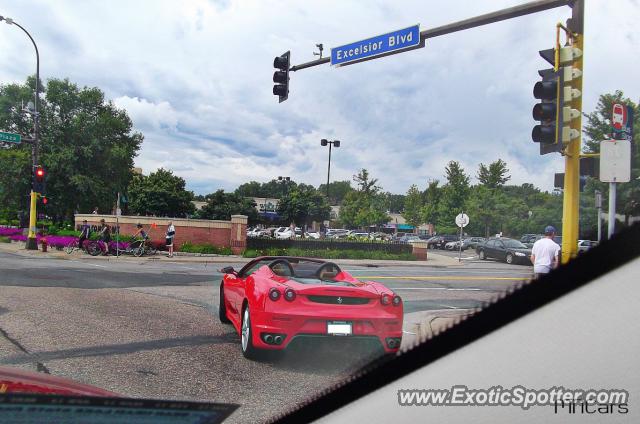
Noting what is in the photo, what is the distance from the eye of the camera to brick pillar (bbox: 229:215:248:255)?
2616cm

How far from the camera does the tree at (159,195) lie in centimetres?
5756

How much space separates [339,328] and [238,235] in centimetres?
2156

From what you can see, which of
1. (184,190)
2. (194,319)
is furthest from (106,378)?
(184,190)

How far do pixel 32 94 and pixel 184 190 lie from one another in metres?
25.3

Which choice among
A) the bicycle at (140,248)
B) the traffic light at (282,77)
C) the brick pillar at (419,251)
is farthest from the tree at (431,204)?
the traffic light at (282,77)

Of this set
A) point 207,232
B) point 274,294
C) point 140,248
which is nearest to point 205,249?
point 207,232

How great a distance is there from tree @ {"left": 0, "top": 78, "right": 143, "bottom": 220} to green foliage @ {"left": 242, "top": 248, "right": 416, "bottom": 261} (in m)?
17.2

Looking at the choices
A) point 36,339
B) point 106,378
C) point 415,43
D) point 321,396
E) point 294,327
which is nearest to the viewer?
point 321,396

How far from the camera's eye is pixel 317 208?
5094 cm

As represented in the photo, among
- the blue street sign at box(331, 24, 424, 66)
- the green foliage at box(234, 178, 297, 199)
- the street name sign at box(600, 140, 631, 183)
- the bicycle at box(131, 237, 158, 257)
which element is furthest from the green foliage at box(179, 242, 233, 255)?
the green foliage at box(234, 178, 297, 199)

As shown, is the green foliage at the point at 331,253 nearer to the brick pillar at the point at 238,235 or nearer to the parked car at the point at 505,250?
the brick pillar at the point at 238,235

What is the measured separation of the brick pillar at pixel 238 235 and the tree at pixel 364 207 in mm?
28807

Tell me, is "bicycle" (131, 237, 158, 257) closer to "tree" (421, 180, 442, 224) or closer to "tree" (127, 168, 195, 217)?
"tree" (421, 180, 442, 224)

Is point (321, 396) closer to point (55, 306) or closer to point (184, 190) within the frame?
point (55, 306)
